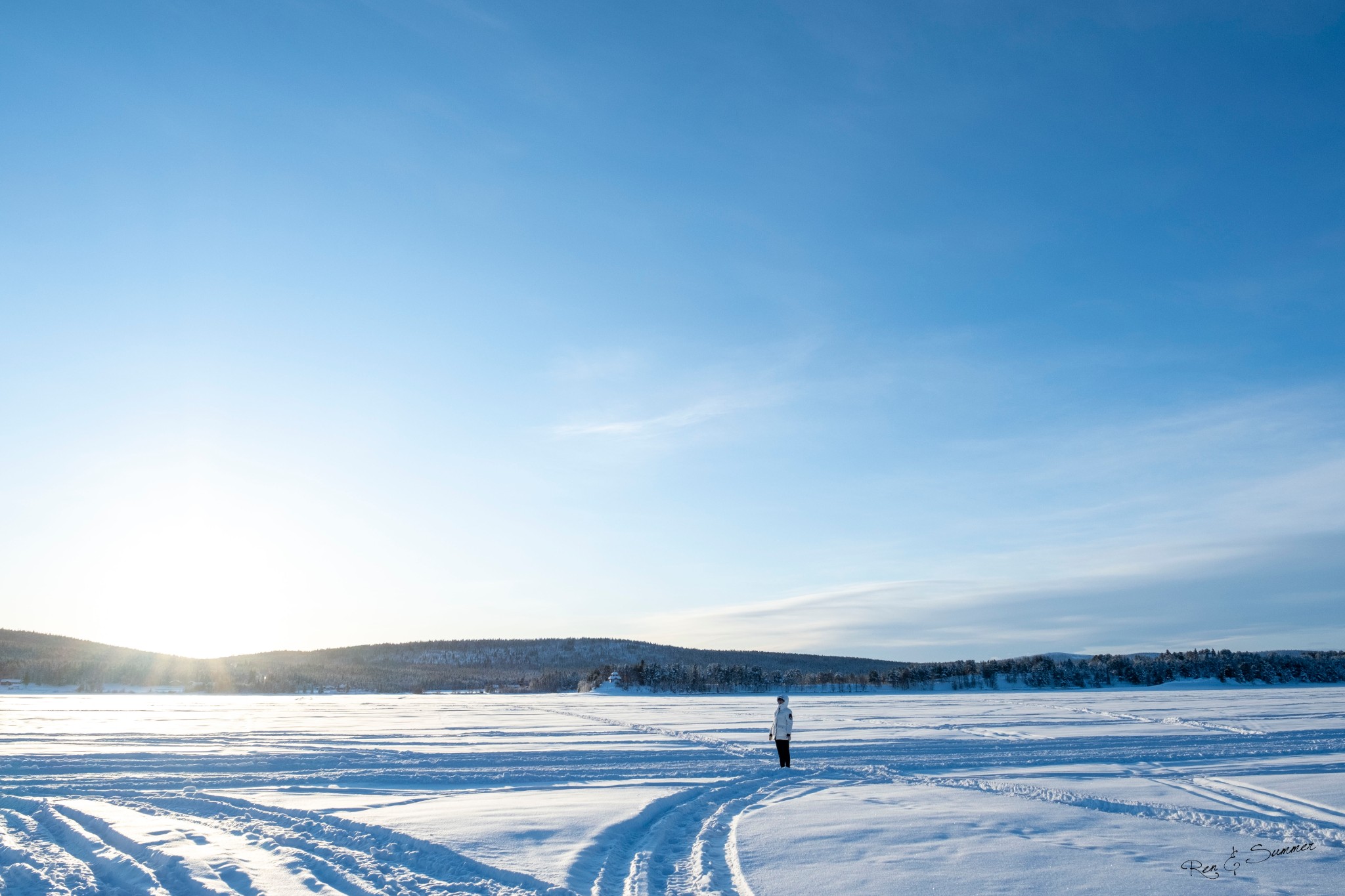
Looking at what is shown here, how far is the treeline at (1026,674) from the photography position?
249ft

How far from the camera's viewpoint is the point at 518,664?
557 ft

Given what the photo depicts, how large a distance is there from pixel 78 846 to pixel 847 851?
867cm

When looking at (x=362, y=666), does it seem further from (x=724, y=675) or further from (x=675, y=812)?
(x=675, y=812)

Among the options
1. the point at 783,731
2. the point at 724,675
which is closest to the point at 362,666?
the point at 724,675

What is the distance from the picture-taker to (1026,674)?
8319cm

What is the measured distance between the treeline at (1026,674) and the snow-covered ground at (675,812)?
55.5 meters

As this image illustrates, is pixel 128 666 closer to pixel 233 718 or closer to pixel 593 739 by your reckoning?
pixel 233 718

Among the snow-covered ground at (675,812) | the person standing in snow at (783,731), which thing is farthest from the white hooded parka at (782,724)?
the snow-covered ground at (675,812)

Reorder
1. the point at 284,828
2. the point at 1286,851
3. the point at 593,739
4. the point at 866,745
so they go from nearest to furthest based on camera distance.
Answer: the point at 1286,851, the point at 284,828, the point at 866,745, the point at 593,739

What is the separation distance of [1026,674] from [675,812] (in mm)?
84556

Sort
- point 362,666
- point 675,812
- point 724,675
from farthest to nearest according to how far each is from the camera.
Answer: point 362,666 < point 724,675 < point 675,812

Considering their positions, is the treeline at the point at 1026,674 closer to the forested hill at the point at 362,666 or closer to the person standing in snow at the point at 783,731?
the forested hill at the point at 362,666

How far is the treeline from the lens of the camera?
75812 mm

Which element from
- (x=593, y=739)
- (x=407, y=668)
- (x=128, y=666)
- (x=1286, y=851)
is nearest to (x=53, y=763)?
(x=593, y=739)
